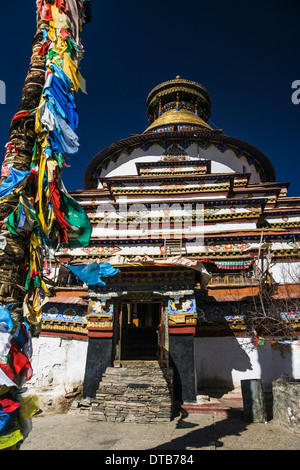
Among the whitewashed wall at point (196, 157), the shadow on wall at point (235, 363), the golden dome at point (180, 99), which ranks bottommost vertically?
the shadow on wall at point (235, 363)

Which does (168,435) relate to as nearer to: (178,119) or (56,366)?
(56,366)

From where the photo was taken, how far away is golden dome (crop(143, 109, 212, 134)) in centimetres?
2044

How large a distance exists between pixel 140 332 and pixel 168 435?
7069mm

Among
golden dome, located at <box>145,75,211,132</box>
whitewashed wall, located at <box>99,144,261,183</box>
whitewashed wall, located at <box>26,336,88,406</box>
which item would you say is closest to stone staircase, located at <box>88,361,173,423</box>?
whitewashed wall, located at <box>26,336,88,406</box>

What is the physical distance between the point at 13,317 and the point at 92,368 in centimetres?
526

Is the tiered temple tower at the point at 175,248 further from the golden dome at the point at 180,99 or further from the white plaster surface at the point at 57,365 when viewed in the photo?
the golden dome at the point at 180,99

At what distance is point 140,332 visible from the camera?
41.3ft

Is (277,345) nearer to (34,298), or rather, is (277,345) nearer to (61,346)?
(61,346)

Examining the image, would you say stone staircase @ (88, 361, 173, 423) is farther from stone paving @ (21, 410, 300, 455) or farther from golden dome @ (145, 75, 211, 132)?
golden dome @ (145, 75, 211, 132)

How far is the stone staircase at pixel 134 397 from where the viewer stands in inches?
259

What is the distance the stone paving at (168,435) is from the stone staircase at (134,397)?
0.20m

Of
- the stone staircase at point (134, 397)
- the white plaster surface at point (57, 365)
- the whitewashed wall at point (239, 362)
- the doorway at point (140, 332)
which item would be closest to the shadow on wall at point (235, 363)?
the whitewashed wall at point (239, 362)

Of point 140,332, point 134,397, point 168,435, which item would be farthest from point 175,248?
point 168,435
